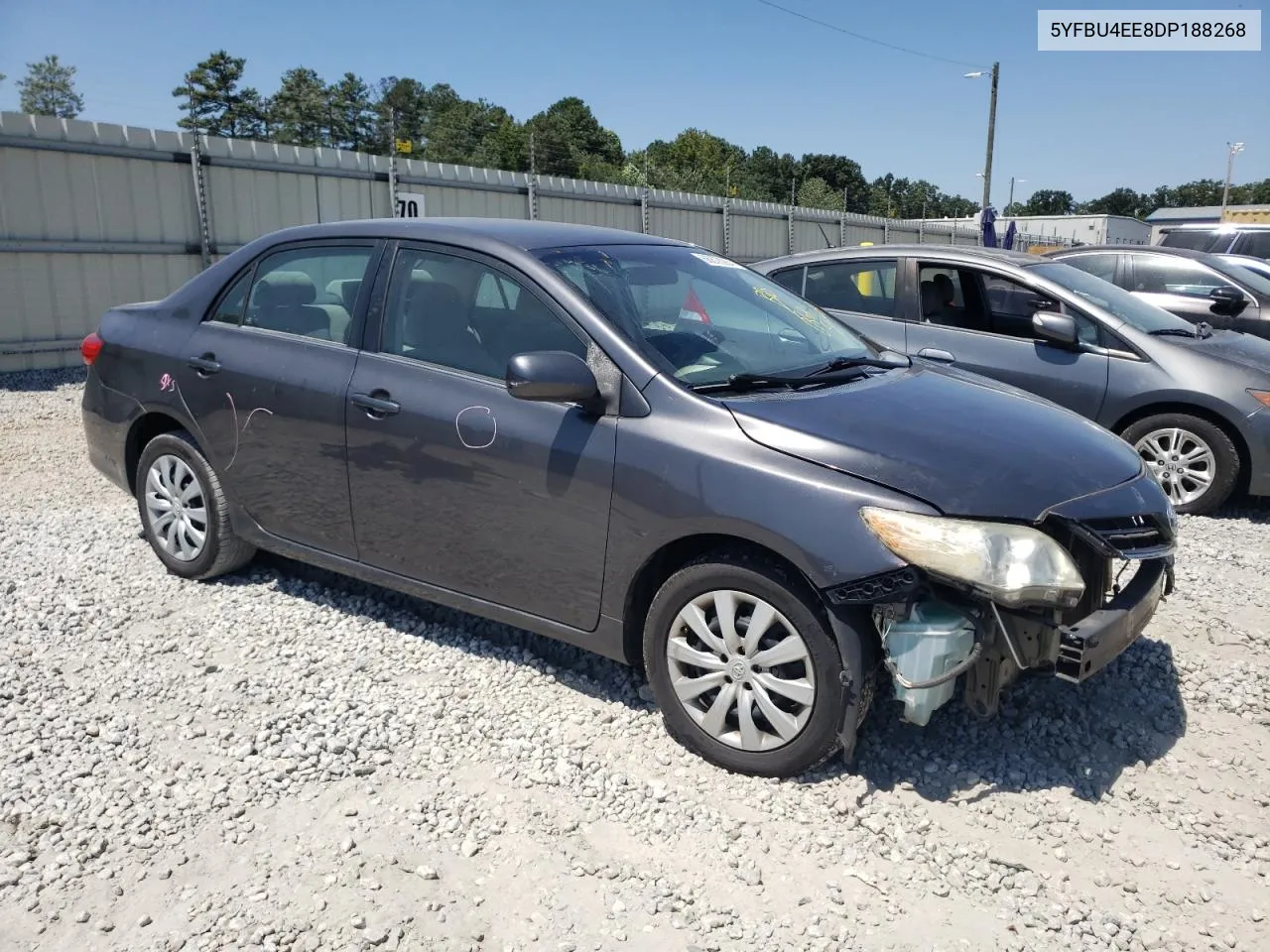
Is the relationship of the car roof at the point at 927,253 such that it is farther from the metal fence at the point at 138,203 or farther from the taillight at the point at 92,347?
the metal fence at the point at 138,203

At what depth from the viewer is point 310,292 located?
4.29 m

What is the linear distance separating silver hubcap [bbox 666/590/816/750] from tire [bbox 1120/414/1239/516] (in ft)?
13.4

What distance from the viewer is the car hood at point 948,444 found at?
115 inches

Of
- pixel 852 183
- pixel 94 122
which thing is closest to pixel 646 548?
pixel 94 122

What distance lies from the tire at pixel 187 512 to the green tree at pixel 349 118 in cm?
7350

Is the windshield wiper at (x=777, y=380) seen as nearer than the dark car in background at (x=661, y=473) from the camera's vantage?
No

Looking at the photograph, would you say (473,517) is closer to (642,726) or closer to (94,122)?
(642,726)

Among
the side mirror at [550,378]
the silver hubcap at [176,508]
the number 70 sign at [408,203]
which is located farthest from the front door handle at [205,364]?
the number 70 sign at [408,203]

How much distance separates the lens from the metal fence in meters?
10.3

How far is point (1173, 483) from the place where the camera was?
626 centimetres

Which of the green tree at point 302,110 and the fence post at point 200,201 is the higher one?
the green tree at point 302,110

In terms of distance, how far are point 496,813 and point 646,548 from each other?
937mm

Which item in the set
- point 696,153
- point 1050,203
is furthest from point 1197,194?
point 696,153

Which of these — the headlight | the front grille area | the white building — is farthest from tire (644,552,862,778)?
the white building
